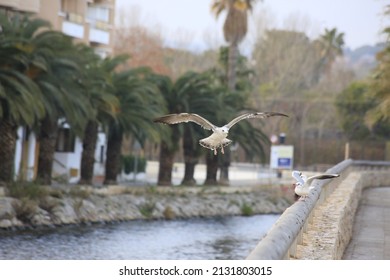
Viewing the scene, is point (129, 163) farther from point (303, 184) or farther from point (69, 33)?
point (303, 184)

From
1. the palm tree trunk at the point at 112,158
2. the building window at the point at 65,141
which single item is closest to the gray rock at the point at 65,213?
the palm tree trunk at the point at 112,158

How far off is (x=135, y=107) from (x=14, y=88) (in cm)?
1152

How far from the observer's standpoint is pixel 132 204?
4947 cm

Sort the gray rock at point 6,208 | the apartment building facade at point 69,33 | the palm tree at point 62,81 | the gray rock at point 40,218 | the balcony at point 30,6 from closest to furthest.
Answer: the gray rock at point 6,208, the gray rock at point 40,218, the palm tree at point 62,81, the balcony at point 30,6, the apartment building facade at point 69,33

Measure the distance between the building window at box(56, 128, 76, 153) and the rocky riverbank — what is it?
24.1ft

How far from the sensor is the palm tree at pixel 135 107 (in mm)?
50000

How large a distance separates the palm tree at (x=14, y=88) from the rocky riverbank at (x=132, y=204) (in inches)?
86.9

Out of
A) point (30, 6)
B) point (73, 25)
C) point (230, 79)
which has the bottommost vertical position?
point (230, 79)

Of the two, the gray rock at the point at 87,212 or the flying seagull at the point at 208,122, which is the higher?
the flying seagull at the point at 208,122

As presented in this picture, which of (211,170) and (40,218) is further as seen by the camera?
(211,170)

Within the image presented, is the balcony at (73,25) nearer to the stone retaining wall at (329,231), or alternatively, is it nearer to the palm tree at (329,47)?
the stone retaining wall at (329,231)

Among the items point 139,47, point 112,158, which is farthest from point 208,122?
point 139,47

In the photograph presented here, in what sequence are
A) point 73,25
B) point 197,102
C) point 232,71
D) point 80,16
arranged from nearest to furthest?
point 197,102
point 73,25
point 80,16
point 232,71
